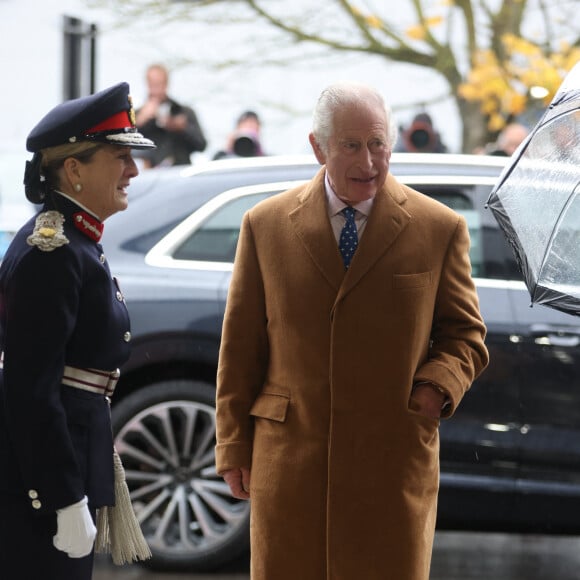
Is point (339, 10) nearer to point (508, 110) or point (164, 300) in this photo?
point (508, 110)

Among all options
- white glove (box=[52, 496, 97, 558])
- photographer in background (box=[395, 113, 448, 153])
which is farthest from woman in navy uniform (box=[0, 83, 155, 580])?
photographer in background (box=[395, 113, 448, 153])

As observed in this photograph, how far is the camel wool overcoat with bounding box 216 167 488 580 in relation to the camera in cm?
347

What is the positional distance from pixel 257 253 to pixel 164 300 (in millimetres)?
2097

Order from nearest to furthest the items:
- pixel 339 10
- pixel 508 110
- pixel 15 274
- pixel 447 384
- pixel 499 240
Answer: pixel 15 274 → pixel 447 384 → pixel 499 240 → pixel 508 110 → pixel 339 10

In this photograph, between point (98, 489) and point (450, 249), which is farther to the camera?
point (450, 249)

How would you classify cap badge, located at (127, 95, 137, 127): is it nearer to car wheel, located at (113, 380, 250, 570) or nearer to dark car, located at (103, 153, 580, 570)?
dark car, located at (103, 153, 580, 570)

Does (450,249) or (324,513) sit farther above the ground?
(450,249)

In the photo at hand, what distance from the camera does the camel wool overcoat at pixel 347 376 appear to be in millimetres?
3469

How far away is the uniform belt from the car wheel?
2.28 meters

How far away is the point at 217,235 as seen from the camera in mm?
5820

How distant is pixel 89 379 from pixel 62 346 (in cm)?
17

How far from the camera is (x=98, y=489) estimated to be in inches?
130

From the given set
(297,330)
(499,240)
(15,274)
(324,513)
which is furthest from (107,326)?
(499,240)

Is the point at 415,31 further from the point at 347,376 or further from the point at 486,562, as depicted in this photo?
the point at 347,376
